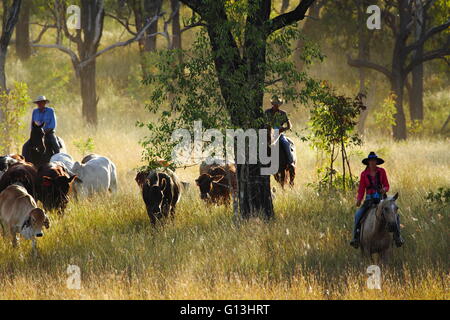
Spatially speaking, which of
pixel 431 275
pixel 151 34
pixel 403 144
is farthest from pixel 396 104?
pixel 431 275

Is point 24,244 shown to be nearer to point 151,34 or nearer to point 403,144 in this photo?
point 403,144

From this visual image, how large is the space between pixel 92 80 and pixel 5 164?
1628 centimetres

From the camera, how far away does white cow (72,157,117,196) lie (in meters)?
15.2

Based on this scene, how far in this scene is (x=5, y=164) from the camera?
13859mm

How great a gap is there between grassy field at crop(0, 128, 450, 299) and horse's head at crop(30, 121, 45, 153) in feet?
6.63

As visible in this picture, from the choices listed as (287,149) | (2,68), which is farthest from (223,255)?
(2,68)

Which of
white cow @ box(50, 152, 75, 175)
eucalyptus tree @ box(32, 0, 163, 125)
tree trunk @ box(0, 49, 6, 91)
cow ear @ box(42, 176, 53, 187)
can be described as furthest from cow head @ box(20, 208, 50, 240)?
eucalyptus tree @ box(32, 0, 163, 125)

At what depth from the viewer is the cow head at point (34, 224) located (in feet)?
34.8

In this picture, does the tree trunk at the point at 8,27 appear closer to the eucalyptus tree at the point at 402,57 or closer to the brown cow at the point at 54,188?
the brown cow at the point at 54,188

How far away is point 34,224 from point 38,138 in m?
5.61

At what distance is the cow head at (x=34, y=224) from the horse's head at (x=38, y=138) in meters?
5.26

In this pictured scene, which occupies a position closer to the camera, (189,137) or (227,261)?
(227,261)

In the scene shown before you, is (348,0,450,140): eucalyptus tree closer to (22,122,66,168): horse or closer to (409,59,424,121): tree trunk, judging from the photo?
(409,59,424,121): tree trunk
